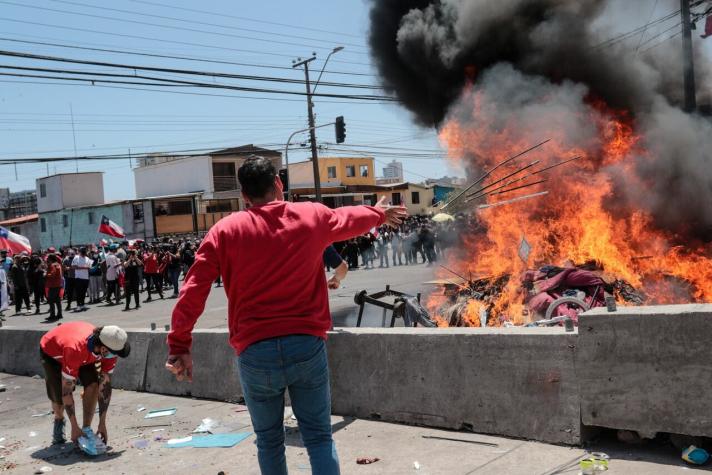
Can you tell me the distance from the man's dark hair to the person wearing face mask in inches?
112

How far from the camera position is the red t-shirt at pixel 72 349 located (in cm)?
536

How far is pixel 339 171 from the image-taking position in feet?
200

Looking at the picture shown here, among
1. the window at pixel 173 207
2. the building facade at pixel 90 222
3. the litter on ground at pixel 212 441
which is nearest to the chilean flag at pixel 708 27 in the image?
the litter on ground at pixel 212 441

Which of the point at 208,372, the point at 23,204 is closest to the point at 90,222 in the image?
the point at 208,372

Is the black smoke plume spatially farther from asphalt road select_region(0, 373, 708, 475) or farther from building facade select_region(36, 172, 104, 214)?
building facade select_region(36, 172, 104, 214)

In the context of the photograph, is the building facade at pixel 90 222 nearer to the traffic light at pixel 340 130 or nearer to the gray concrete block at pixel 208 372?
the traffic light at pixel 340 130

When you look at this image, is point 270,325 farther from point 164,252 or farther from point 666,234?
point 164,252

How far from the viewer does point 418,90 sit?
15703 millimetres

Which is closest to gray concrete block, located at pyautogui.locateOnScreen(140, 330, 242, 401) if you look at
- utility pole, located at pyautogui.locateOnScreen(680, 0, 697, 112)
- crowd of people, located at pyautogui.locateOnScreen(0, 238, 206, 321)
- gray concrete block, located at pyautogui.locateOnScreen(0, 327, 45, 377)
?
gray concrete block, located at pyautogui.locateOnScreen(0, 327, 45, 377)

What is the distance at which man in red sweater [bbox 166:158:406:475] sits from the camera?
2.79 metres

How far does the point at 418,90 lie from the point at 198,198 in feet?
98.0

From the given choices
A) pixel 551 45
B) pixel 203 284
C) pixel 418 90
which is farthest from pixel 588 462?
pixel 418 90

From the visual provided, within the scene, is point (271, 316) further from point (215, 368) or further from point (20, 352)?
point (20, 352)

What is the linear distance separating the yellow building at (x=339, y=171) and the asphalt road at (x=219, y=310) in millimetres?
39461
